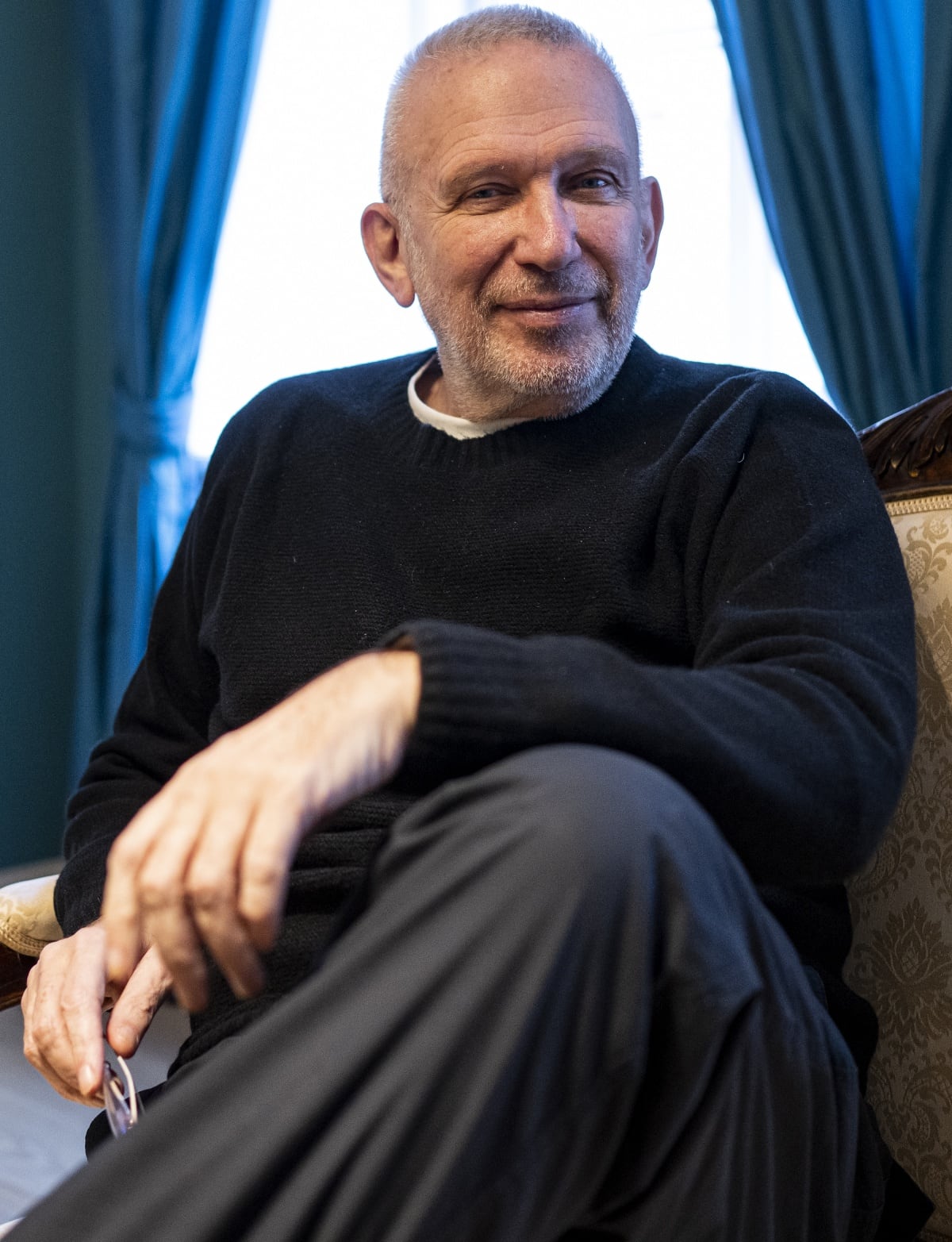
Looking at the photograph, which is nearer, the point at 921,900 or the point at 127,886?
the point at 127,886

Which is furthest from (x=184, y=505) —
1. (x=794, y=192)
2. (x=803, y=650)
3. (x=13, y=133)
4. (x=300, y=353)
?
(x=803, y=650)

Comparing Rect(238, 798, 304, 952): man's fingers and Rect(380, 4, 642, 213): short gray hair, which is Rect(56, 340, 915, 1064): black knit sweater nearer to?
Rect(238, 798, 304, 952): man's fingers

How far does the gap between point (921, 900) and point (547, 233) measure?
754mm

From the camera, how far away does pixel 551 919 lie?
2.18ft

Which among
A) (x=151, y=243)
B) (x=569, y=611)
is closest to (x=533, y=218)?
(x=569, y=611)

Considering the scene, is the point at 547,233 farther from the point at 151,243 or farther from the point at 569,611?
the point at 151,243

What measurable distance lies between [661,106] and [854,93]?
21.3 inches

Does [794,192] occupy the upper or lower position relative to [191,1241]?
upper

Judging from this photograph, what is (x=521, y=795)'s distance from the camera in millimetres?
697

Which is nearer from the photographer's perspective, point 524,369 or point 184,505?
point 524,369

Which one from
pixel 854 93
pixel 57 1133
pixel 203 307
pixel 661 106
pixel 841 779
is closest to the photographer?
pixel 841 779

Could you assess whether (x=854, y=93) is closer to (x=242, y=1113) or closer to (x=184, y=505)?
(x=184, y=505)

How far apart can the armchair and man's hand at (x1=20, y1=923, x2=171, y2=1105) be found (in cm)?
15

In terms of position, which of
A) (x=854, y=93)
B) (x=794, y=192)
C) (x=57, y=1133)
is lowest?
(x=57, y=1133)
